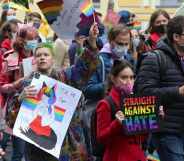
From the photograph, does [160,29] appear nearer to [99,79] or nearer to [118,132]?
[99,79]

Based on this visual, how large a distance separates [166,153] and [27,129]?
1127 mm

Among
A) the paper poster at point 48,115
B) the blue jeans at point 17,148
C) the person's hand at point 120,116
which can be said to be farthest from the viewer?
the blue jeans at point 17,148

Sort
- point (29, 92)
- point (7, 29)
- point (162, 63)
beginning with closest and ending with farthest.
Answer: point (162, 63), point (29, 92), point (7, 29)

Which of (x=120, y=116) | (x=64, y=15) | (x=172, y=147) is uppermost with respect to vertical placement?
(x=64, y=15)

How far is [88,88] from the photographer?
687 cm

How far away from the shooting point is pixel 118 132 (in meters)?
5.39

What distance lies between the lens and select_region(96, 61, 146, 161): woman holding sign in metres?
5.43

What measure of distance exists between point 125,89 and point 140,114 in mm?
321

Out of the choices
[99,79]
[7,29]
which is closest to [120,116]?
[99,79]

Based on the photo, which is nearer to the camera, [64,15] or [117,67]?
[117,67]

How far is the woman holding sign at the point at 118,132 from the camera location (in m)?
5.43

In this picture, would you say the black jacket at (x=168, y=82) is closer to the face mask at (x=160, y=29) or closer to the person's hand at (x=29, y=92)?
the person's hand at (x=29, y=92)

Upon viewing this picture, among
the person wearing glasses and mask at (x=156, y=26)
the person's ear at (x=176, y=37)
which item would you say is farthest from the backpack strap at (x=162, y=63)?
the person wearing glasses and mask at (x=156, y=26)

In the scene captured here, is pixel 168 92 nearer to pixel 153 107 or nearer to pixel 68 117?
pixel 153 107
